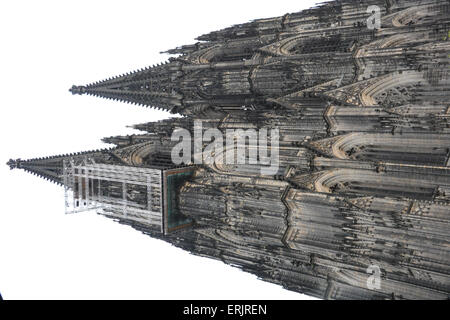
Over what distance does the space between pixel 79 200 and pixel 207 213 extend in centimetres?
1203

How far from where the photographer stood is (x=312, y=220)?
102 feet

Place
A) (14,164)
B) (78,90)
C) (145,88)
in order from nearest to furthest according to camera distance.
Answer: (145,88)
(14,164)
(78,90)

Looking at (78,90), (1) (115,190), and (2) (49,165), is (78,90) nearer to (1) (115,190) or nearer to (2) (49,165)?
(2) (49,165)

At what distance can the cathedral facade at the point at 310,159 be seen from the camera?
29.0m

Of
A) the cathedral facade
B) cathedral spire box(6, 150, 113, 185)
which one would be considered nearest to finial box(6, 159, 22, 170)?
cathedral spire box(6, 150, 113, 185)

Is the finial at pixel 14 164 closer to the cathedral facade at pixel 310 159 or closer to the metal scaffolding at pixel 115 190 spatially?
the cathedral facade at pixel 310 159
